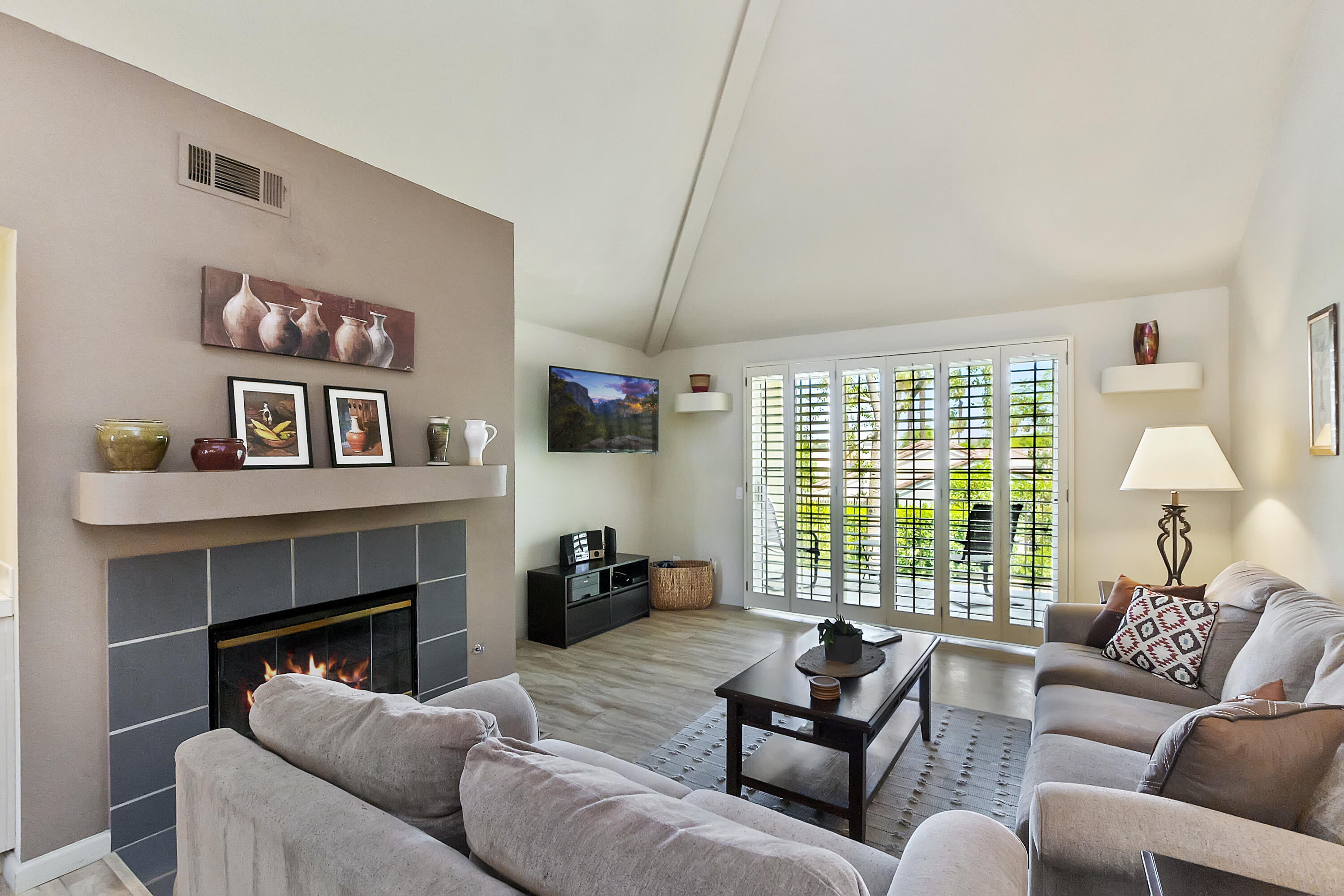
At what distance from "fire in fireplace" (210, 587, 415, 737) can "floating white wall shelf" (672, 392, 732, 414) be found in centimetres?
309

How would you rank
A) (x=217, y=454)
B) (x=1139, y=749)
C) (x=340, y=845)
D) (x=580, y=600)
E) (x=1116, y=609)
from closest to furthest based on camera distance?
(x=340, y=845) < (x=1139, y=749) < (x=217, y=454) < (x=1116, y=609) < (x=580, y=600)

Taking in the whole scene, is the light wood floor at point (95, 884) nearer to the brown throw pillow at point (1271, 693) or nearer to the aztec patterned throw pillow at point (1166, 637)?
the brown throw pillow at point (1271, 693)

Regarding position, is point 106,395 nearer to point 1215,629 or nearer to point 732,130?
point 732,130

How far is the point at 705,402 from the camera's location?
563cm

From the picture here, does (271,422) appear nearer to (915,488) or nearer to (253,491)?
(253,491)

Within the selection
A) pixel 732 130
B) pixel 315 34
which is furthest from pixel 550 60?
pixel 732 130

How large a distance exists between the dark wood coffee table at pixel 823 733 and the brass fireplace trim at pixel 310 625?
1571 mm

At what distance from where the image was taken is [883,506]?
4906mm

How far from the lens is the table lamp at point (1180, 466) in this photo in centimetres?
322

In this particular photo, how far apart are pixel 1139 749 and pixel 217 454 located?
10.2ft

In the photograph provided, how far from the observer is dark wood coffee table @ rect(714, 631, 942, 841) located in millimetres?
2197

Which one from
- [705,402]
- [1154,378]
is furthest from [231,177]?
[1154,378]

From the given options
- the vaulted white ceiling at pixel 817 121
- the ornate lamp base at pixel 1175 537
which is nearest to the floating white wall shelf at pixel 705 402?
the vaulted white ceiling at pixel 817 121

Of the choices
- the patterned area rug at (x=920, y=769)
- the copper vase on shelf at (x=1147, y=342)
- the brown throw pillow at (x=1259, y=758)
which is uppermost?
the copper vase on shelf at (x=1147, y=342)
